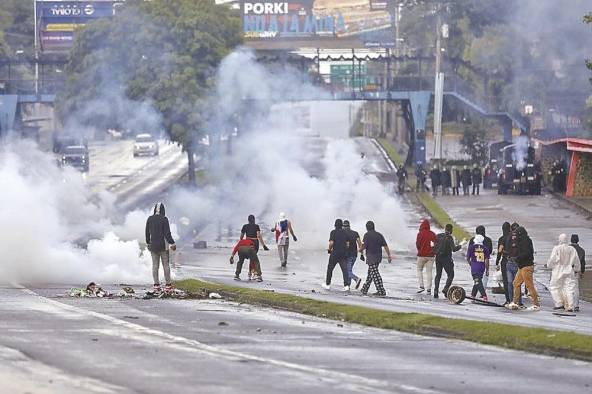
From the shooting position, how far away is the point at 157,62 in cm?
7331

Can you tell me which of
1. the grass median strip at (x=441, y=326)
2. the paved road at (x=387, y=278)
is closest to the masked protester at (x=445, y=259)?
the paved road at (x=387, y=278)

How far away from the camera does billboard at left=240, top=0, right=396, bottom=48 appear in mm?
123000

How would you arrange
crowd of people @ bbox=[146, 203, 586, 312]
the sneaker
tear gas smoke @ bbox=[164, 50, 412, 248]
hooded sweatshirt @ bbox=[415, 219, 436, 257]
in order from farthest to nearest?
tear gas smoke @ bbox=[164, 50, 412, 248] < hooded sweatshirt @ bbox=[415, 219, 436, 257] < crowd of people @ bbox=[146, 203, 586, 312] < the sneaker

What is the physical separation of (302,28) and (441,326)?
104 metres

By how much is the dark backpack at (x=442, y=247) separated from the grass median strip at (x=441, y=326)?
372 centimetres

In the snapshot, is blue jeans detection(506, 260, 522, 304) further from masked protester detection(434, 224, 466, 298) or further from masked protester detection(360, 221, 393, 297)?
masked protester detection(360, 221, 393, 297)

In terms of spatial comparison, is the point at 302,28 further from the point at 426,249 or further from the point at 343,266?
the point at 426,249

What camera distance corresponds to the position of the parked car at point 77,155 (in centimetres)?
8050

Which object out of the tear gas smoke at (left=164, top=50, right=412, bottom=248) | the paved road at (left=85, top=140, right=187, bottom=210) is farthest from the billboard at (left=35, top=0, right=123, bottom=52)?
the tear gas smoke at (left=164, top=50, right=412, bottom=248)

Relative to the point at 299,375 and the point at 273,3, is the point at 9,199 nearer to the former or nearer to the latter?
the point at 299,375

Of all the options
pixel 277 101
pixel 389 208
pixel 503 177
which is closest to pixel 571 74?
pixel 503 177

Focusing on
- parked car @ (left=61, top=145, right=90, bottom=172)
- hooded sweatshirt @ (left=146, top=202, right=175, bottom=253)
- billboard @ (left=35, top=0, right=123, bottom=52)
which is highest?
billboard @ (left=35, top=0, right=123, bottom=52)

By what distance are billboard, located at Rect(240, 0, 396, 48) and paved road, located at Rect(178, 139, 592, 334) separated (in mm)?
67057

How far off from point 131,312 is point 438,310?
504cm
